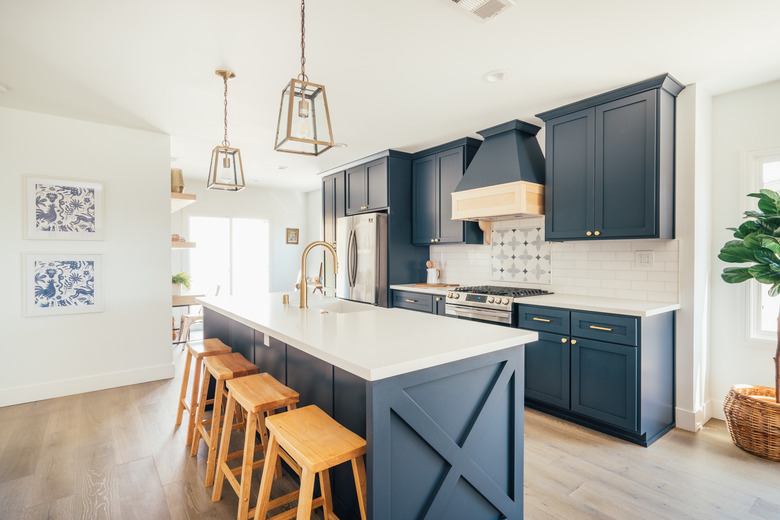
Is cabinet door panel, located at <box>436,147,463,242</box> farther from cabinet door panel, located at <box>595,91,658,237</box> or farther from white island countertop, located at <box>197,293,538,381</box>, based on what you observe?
white island countertop, located at <box>197,293,538,381</box>

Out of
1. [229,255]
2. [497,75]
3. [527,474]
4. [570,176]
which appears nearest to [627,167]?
[570,176]

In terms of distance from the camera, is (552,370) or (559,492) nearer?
(559,492)

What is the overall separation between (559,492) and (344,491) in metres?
1.20

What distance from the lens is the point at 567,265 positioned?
3.81 meters

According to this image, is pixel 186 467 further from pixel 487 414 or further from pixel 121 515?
pixel 487 414

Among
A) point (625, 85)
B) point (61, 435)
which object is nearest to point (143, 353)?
point (61, 435)

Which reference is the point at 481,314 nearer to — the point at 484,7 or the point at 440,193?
the point at 440,193

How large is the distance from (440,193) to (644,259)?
2.21m

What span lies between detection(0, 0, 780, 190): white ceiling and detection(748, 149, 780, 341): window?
0.57 metres

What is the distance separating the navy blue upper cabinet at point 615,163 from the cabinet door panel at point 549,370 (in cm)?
88

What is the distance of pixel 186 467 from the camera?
2.47 m

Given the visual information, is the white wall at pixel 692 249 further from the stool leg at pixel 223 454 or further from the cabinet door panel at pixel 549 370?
the stool leg at pixel 223 454

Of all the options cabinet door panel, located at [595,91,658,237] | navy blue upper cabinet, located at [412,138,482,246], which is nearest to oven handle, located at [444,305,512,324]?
navy blue upper cabinet, located at [412,138,482,246]

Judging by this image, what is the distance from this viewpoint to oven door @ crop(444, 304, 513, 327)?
137 inches
